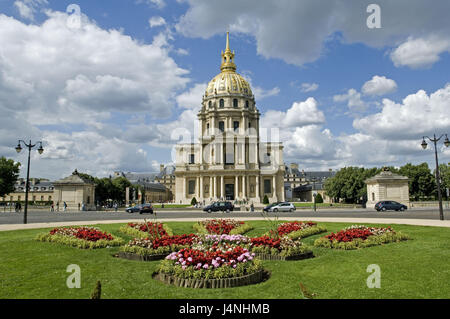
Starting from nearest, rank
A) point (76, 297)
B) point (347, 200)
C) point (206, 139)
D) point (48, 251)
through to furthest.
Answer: point (76, 297), point (48, 251), point (347, 200), point (206, 139)

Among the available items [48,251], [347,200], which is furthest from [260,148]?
[48,251]

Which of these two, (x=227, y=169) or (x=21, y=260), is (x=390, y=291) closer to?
(x=21, y=260)

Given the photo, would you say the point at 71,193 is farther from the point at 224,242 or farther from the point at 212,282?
the point at 212,282

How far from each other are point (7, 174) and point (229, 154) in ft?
173

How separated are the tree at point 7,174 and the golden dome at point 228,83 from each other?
179 feet

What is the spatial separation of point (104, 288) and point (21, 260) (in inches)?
187

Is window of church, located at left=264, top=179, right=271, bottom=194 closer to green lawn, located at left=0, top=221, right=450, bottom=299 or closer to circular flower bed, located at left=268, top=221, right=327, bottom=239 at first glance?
circular flower bed, located at left=268, top=221, right=327, bottom=239

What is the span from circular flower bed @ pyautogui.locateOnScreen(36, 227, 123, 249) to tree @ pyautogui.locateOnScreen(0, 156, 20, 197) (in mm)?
66456

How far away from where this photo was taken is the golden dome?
319 feet

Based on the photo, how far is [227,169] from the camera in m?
84.6

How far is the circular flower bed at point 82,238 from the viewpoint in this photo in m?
13.6

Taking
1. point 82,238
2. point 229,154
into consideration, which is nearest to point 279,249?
point 82,238

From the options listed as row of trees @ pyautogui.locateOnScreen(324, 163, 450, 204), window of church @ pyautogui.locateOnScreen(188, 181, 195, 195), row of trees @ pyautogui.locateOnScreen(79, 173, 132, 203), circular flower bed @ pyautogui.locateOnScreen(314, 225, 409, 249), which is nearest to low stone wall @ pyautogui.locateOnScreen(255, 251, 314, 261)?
circular flower bed @ pyautogui.locateOnScreen(314, 225, 409, 249)

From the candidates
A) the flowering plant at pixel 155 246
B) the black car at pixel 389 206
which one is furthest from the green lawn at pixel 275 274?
the black car at pixel 389 206
